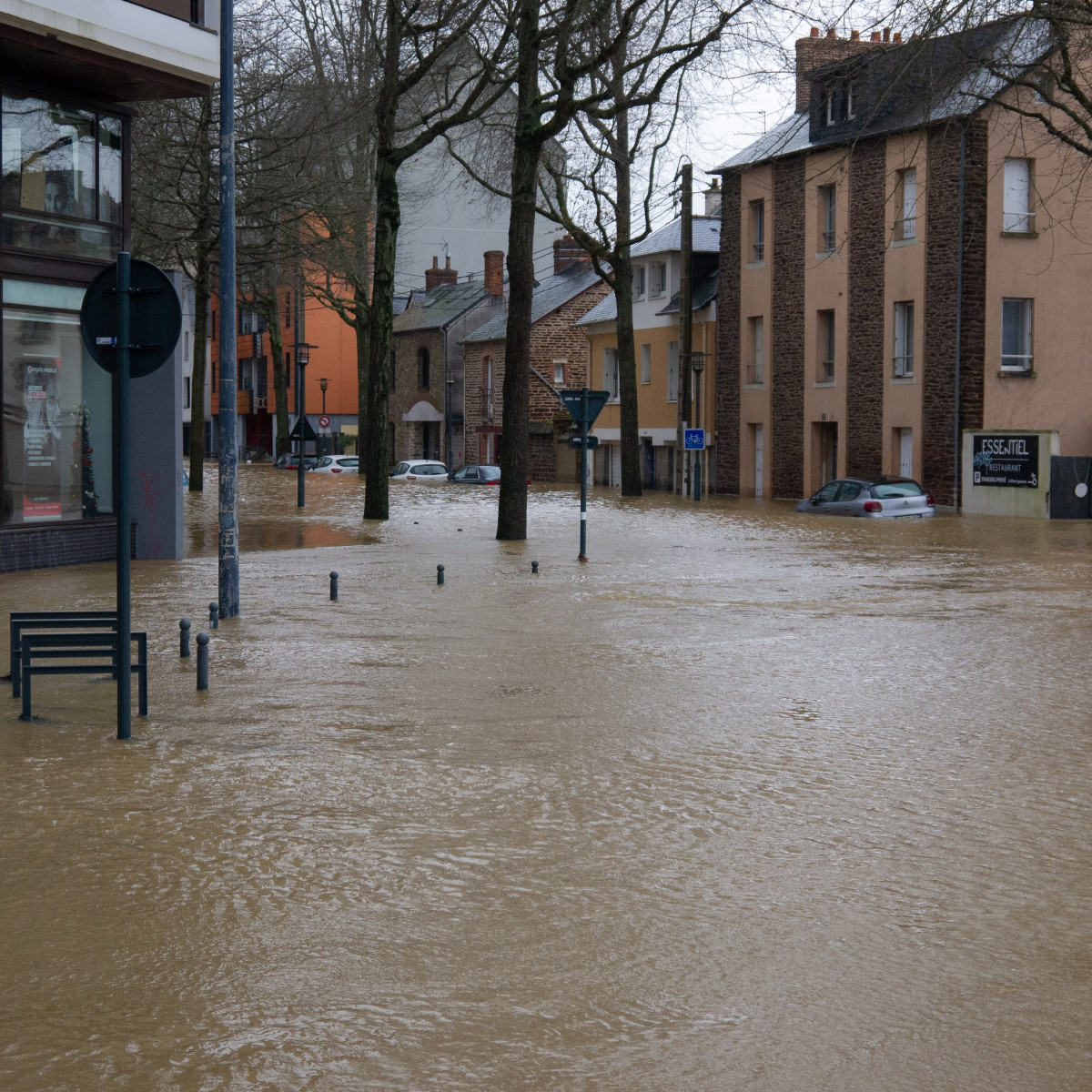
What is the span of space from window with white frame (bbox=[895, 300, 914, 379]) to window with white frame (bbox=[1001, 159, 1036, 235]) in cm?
326

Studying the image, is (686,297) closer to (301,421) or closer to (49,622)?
(301,421)

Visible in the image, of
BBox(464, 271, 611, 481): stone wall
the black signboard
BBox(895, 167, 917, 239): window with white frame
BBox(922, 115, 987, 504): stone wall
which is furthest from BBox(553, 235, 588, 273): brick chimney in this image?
the black signboard

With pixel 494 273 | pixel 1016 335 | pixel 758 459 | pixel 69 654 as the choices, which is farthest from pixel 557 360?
pixel 69 654

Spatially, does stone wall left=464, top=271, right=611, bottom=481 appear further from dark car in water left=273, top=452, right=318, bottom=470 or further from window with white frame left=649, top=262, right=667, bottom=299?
dark car in water left=273, top=452, right=318, bottom=470

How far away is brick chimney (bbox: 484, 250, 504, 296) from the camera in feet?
242

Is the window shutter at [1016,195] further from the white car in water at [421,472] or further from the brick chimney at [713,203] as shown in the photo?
the white car in water at [421,472]

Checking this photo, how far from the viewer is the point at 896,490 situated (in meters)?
A: 35.5

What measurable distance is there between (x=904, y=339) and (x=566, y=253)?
97.9 feet

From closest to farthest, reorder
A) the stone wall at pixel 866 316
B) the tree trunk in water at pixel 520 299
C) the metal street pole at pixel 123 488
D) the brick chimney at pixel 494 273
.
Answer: the metal street pole at pixel 123 488 → the tree trunk in water at pixel 520 299 → the stone wall at pixel 866 316 → the brick chimney at pixel 494 273

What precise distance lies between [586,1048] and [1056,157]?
124ft

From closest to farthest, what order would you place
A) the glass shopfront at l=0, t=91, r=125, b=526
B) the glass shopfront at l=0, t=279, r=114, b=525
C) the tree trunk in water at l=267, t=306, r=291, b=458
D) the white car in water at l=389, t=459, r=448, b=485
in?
1. the glass shopfront at l=0, t=91, r=125, b=526
2. the glass shopfront at l=0, t=279, r=114, b=525
3. the white car in water at l=389, t=459, r=448, b=485
4. the tree trunk in water at l=267, t=306, r=291, b=458

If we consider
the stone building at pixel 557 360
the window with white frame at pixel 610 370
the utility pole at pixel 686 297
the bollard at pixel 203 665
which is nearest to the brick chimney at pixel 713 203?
the stone building at pixel 557 360

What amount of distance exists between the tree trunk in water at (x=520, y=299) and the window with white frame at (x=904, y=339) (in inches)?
645

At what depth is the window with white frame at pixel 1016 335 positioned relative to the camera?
3900cm
